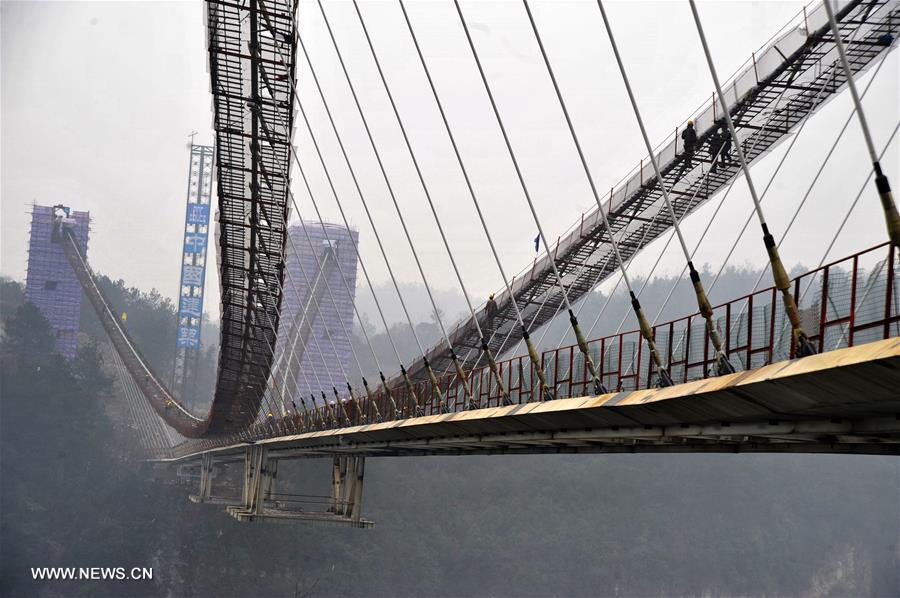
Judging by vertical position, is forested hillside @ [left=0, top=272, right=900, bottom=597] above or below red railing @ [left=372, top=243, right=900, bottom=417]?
below

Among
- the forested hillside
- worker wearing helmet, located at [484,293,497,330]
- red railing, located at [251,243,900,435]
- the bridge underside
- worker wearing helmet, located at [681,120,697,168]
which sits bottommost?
the forested hillside

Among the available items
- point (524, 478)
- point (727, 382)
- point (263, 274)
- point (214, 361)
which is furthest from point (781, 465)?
point (727, 382)

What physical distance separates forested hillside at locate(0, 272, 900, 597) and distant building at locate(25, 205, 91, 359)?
14.0 ft

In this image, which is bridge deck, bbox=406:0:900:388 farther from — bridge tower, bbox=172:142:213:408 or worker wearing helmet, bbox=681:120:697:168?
bridge tower, bbox=172:142:213:408

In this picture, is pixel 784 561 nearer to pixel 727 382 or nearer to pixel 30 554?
pixel 30 554

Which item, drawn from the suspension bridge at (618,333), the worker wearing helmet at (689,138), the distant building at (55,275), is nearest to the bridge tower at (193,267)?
the distant building at (55,275)

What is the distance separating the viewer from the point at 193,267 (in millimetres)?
121938

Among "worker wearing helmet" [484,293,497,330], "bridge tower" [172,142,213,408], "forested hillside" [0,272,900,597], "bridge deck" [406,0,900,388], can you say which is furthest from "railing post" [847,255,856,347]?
"bridge tower" [172,142,213,408]

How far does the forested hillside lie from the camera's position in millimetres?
88375

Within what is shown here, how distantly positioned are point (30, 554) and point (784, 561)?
265ft

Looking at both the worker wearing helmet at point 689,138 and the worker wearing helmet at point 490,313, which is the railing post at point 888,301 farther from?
the worker wearing helmet at point 490,313

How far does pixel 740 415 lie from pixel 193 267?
11379 centimetres

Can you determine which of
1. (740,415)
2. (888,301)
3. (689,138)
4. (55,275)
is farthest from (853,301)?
(55,275)

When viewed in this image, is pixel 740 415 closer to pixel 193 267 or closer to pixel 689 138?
pixel 689 138
